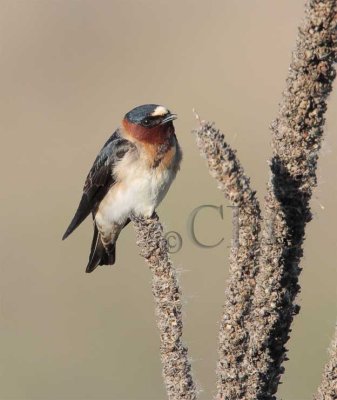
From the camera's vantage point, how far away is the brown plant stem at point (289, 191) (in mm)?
3037

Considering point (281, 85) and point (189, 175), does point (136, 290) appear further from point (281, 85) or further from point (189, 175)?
point (281, 85)

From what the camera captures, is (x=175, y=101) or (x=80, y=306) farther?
(x=175, y=101)

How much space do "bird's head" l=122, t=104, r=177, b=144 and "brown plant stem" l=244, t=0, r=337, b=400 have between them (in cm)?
248

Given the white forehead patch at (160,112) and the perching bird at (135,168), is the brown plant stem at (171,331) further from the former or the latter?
the white forehead patch at (160,112)

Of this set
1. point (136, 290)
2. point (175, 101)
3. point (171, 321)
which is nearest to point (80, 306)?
point (136, 290)

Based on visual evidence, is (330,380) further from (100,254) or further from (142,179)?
(100,254)

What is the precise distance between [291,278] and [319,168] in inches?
14.0

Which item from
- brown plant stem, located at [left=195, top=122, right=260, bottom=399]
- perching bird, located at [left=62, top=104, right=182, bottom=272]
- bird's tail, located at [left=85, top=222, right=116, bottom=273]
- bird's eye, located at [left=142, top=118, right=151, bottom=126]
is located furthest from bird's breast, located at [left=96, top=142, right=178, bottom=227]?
brown plant stem, located at [left=195, top=122, right=260, bottom=399]

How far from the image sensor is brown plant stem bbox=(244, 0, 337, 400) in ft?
9.96

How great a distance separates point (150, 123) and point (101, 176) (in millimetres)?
586

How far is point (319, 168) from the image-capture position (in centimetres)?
324

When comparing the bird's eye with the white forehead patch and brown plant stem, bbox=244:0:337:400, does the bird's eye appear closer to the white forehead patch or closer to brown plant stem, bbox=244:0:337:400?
the white forehead patch

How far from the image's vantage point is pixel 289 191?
10.4ft

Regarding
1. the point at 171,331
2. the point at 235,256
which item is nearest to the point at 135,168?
the point at 171,331
